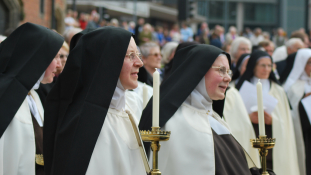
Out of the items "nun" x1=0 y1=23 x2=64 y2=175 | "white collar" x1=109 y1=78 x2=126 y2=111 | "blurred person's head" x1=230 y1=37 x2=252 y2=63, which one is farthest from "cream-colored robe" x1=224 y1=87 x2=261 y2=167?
"white collar" x1=109 y1=78 x2=126 y2=111

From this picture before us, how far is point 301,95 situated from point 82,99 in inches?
188

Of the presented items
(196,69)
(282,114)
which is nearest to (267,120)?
(282,114)

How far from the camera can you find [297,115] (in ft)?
21.8

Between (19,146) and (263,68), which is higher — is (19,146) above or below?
below

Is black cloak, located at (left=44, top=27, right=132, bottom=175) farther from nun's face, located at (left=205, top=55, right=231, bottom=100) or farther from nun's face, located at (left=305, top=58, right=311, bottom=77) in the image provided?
nun's face, located at (left=305, top=58, right=311, bottom=77)

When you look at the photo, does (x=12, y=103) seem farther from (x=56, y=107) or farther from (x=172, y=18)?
(x=172, y=18)

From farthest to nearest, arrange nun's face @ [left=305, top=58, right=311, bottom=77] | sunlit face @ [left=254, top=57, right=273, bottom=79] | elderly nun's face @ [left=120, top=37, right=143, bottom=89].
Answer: nun's face @ [left=305, top=58, right=311, bottom=77] < sunlit face @ [left=254, top=57, right=273, bottom=79] < elderly nun's face @ [left=120, top=37, right=143, bottom=89]

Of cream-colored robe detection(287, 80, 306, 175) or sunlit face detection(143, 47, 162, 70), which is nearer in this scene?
cream-colored robe detection(287, 80, 306, 175)

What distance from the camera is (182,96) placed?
360 cm

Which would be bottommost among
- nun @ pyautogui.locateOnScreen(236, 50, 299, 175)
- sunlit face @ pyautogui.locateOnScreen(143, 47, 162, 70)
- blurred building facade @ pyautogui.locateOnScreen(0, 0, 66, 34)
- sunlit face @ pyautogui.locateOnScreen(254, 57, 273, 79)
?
nun @ pyautogui.locateOnScreen(236, 50, 299, 175)

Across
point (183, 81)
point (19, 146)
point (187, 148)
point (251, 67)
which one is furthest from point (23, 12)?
point (187, 148)

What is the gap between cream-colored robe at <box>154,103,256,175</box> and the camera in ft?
11.3

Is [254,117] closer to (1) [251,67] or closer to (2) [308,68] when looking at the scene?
(1) [251,67]

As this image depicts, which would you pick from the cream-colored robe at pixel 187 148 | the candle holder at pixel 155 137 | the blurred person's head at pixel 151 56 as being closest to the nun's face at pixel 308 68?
the blurred person's head at pixel 151 56
